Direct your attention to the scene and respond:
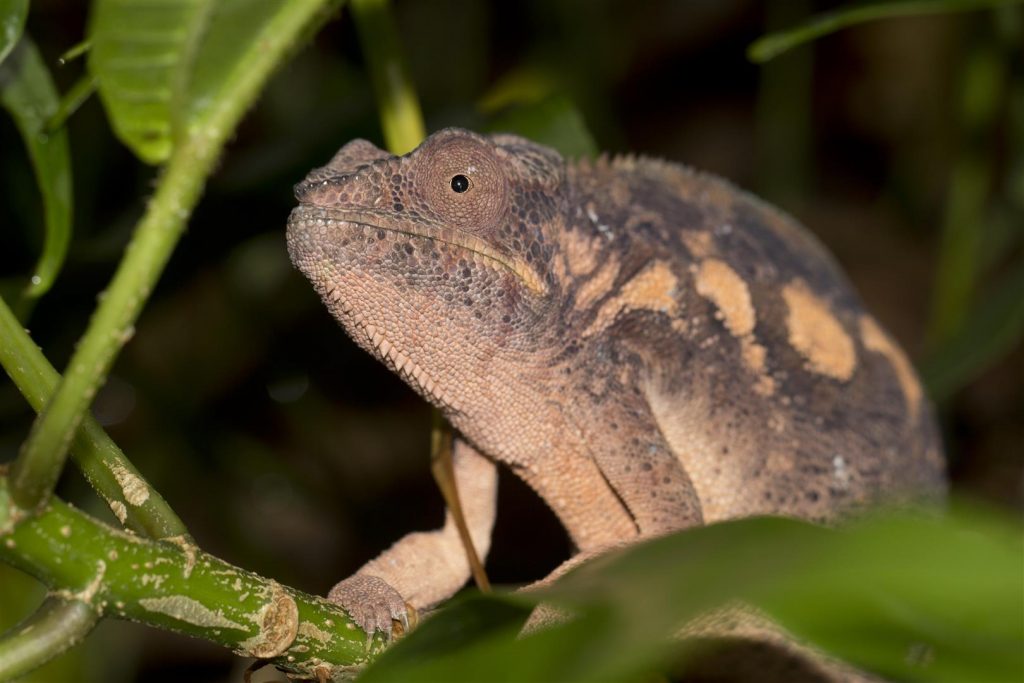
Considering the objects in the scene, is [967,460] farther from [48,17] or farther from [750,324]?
[48,17]

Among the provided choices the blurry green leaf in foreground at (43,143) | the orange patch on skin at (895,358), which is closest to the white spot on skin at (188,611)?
the blurry green leaf in foreground at (43,143)

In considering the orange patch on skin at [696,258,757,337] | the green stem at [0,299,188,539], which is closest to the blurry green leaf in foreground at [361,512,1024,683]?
the green stem at [0,299,188,539]

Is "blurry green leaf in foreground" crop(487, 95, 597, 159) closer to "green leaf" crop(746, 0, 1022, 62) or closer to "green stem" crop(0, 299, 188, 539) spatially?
"green leaf" crop(746, 0, 1022, 62)

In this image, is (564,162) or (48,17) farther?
(48,17)

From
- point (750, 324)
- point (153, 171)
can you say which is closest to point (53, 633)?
point (750, 324)

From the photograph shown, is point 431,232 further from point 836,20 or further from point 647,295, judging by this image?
point 836,20

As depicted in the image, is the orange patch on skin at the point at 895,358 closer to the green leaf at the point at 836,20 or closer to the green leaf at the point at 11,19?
the green leaf at the point at 836,20

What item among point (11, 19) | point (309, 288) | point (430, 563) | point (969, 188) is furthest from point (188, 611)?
point (969, 188)
